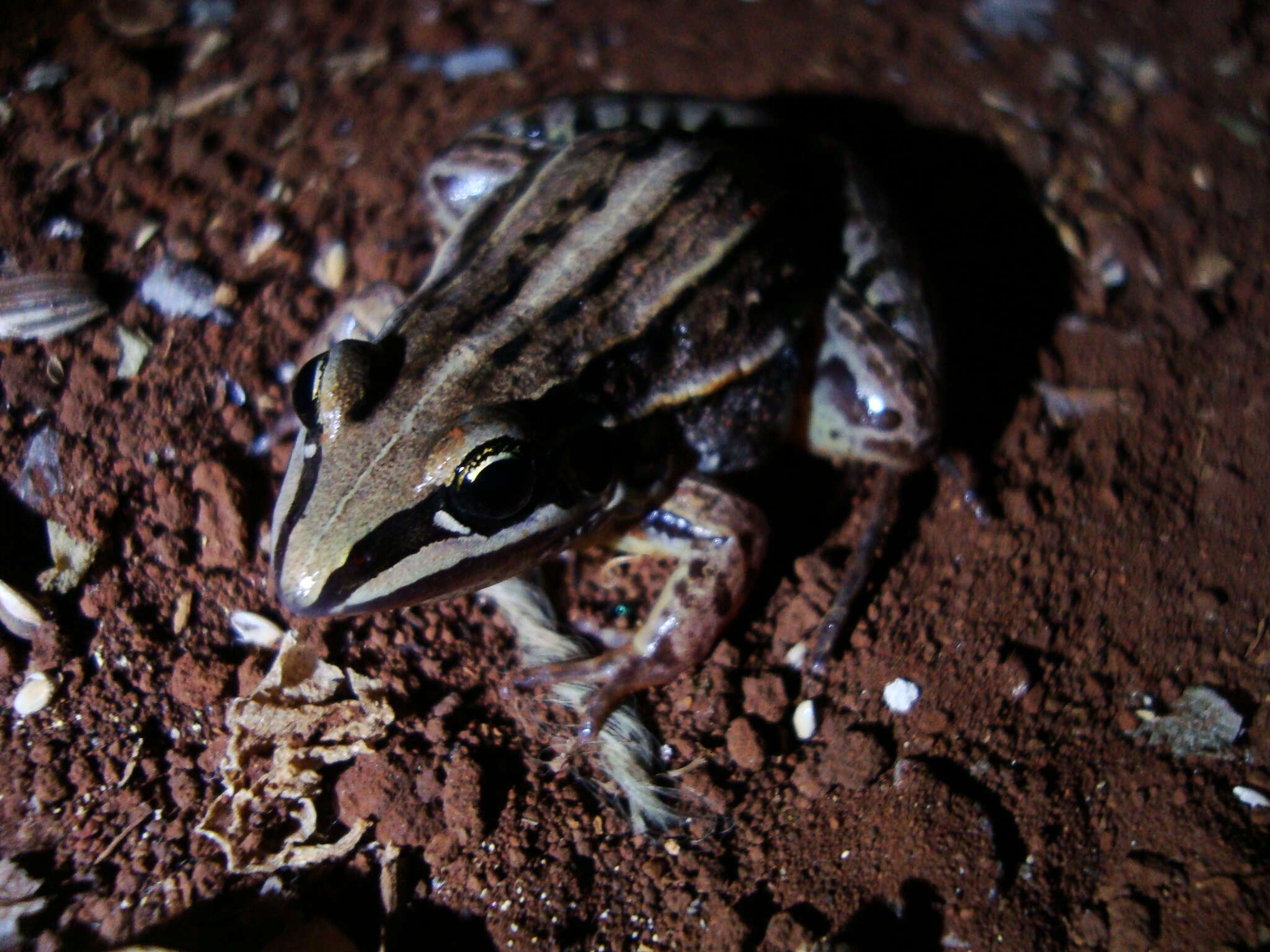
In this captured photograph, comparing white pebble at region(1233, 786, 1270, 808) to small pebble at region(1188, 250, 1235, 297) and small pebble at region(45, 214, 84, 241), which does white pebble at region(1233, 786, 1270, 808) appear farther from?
small pebble at region(45, 214, 84, 241)

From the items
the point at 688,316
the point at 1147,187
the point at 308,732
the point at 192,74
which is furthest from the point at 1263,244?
the point at 192,74

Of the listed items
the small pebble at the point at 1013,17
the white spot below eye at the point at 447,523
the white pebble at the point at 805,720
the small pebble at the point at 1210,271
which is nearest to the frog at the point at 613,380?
the white spot below eye at the point at 447,523

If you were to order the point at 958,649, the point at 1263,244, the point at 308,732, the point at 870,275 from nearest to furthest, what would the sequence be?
the point at 308,732, the point at 958,649, the point at 870,275, the point at 1263,244

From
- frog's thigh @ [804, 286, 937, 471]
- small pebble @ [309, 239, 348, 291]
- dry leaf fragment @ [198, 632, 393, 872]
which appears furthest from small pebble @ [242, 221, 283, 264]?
frog's thigh @ [804, 286, 937, 471]

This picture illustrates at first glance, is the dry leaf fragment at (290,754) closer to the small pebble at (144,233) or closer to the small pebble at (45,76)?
the small pebble at (144,233)

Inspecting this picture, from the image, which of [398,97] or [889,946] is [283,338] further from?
[889,946]

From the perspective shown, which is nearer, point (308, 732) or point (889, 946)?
point (889, 946)

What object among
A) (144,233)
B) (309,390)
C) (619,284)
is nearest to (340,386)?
(309,390)
